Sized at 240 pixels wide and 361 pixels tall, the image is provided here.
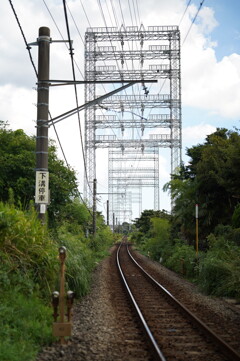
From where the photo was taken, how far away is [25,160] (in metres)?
17.9

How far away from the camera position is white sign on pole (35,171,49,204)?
40.1ft

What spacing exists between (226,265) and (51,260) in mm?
6052

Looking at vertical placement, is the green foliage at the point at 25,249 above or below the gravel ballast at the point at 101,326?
above

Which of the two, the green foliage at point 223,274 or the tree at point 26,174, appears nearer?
the green foliage at point 223,274

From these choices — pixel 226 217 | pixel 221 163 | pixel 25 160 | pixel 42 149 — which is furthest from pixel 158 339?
pixel 226 217

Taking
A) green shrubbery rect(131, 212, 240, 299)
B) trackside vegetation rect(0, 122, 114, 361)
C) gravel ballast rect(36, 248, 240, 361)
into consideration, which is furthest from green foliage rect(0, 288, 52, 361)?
green shrubbery rect(131, 212, 240, 299)

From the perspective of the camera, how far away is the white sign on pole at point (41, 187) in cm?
1223

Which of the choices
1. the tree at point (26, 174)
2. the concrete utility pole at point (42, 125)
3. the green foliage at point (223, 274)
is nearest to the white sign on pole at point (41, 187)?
the concrete utility pole at point (42, 125)

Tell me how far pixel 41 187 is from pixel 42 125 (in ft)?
5.50

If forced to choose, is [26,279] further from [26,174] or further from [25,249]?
[26,174]

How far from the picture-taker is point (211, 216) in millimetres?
22672

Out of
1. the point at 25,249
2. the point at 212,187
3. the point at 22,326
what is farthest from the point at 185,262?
the point at 22,326

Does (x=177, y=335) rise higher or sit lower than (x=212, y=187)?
lower

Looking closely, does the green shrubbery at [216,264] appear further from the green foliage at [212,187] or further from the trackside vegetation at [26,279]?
the trackside vegetation at [26,279]
